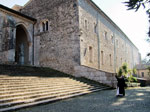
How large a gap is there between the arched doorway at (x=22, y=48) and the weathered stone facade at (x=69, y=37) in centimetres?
110

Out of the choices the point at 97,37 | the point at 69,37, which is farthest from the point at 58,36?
the point at 97,37

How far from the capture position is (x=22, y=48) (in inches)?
755

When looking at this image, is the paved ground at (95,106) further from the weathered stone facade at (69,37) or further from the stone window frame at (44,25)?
the stone window frame at (44,25)

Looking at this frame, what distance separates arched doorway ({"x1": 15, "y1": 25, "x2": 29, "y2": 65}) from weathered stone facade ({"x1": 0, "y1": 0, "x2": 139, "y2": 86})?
1.10 m

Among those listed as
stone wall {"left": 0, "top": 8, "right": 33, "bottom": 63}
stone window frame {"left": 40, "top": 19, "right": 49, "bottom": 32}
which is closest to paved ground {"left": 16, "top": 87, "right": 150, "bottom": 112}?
stone wall {"left": 0, "top": 8, "right": 33, "bottom": 63}

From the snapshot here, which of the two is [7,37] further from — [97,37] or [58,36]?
[97,37]

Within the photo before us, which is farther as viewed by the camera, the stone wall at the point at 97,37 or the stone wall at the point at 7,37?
the stone wall at the point at 97,37

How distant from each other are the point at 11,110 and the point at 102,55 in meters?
16.6

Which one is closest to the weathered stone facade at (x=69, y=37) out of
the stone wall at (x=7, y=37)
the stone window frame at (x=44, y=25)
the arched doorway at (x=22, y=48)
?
the stone window frame at (x=44, y=25)

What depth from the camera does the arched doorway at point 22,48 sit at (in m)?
18.7

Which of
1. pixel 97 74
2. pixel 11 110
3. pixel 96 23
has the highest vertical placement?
pixel 96 23

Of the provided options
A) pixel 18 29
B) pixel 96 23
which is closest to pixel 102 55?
pixel 96 23

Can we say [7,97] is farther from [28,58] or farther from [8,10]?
[28,58]

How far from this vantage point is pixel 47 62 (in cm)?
1712
